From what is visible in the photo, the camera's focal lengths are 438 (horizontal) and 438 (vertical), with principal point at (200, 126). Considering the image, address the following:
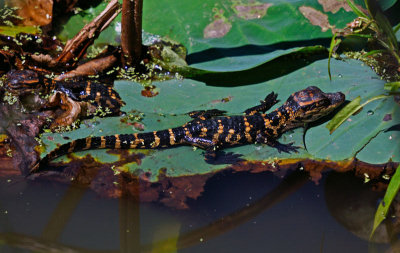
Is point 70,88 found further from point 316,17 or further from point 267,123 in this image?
point 316,17

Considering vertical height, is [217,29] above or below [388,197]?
above

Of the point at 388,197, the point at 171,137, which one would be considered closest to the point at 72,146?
the point at 171,137

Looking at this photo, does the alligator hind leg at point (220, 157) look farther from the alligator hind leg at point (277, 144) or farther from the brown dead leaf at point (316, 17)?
the brown dead leaf at point (316, 17)

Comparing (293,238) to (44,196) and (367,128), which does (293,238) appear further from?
(44,196)

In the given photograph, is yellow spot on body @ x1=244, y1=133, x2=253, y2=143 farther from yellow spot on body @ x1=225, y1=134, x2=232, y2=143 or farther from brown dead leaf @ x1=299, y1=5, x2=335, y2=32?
brown dead leaf @ x1=299, y1=5, x2=335, y2=32

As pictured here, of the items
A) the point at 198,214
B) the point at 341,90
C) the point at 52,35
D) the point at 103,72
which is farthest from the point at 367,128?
the point at 52,35

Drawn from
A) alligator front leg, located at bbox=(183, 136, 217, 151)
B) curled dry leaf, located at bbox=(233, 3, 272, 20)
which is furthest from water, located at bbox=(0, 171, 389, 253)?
curled dry leaf, located at bbox=(233, 3, 272, 20)

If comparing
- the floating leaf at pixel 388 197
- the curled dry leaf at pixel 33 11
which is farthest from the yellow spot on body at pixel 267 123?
the curled dry leaf at pixel 33 11
